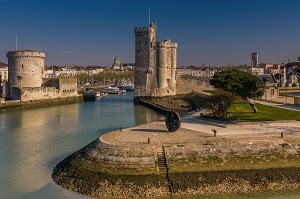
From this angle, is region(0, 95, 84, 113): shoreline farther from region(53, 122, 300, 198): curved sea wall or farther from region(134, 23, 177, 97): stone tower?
region(53, 122, 300, 198): curved sea wall

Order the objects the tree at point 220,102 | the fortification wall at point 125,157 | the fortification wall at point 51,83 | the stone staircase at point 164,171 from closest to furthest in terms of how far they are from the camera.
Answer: the stone staircase at point 164,171
the fortification wall at point 125,157
the tree at point 220,102
the fortification wall at point 51,83

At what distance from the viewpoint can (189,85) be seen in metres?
47.6

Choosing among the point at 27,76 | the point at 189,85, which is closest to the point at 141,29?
the point at 189,85

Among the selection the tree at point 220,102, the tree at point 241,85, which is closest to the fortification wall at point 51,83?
the tree at point 220,102

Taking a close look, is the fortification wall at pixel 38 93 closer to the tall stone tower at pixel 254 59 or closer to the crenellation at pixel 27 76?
the crenellation at pixel 27 76

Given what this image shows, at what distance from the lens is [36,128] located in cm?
2652

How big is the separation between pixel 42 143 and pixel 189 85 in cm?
2908

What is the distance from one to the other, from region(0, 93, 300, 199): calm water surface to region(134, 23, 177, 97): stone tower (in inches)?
301

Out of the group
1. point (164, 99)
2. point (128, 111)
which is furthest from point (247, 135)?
point (164, 99)

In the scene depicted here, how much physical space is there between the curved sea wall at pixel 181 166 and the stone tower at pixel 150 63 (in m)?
Result: 29.0

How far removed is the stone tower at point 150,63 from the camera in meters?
44.2

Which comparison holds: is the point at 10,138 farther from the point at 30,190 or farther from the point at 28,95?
the point at 28,95

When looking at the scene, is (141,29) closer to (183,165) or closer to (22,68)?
(22,68)

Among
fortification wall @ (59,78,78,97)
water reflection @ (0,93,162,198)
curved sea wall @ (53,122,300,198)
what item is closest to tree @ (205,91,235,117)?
curved sea wall @ (53,122,300,198)
